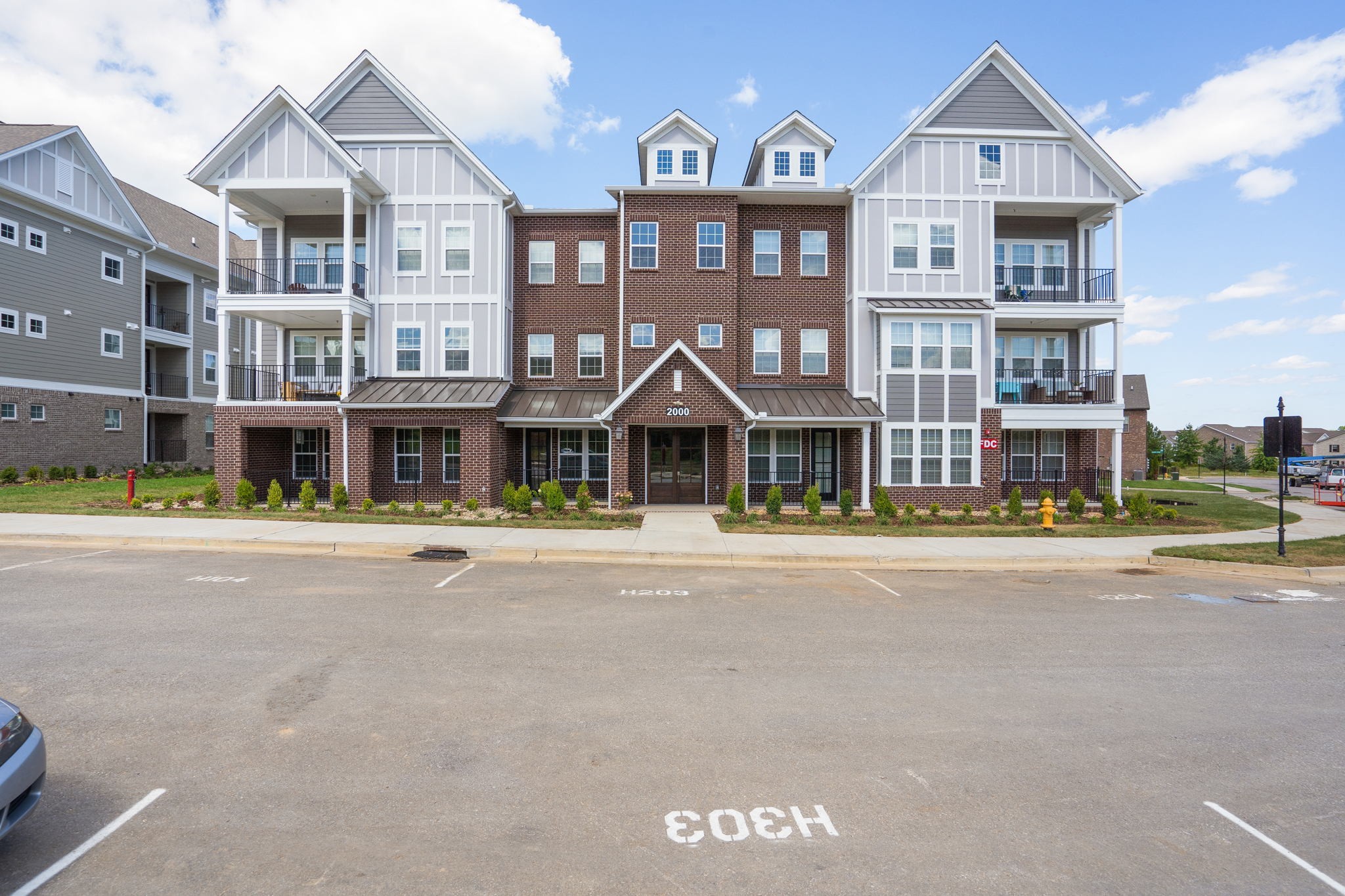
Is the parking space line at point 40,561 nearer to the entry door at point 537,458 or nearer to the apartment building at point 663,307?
the apartment building at point 663,307

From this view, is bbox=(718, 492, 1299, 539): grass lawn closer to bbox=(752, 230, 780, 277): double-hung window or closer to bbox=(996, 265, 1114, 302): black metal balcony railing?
bbox=(996, 265, 1114, 302): black metal balcony railing

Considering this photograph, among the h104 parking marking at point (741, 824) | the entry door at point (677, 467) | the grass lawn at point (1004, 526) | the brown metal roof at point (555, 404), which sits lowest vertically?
the h104 parking marking at point (741, 824)

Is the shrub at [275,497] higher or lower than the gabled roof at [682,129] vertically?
lower

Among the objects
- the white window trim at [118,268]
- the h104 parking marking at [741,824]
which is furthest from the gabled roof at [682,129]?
the white window trim at [118,268]

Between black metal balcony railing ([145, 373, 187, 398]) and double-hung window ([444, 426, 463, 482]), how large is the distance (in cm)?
2330

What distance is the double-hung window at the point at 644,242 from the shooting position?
2275 centimetres

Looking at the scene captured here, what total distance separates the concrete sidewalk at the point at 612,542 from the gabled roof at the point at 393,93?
1270 cm

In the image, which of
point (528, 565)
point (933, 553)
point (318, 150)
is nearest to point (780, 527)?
point (933, 553)

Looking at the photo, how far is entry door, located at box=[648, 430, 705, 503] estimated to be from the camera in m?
23.2

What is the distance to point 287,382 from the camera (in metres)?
22.5

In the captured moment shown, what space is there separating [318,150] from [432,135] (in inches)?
141

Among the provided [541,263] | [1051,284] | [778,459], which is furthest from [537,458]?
[1051,284]

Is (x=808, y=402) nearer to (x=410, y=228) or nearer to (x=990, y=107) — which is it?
(x=990, y=107)

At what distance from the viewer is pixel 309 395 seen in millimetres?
22594
